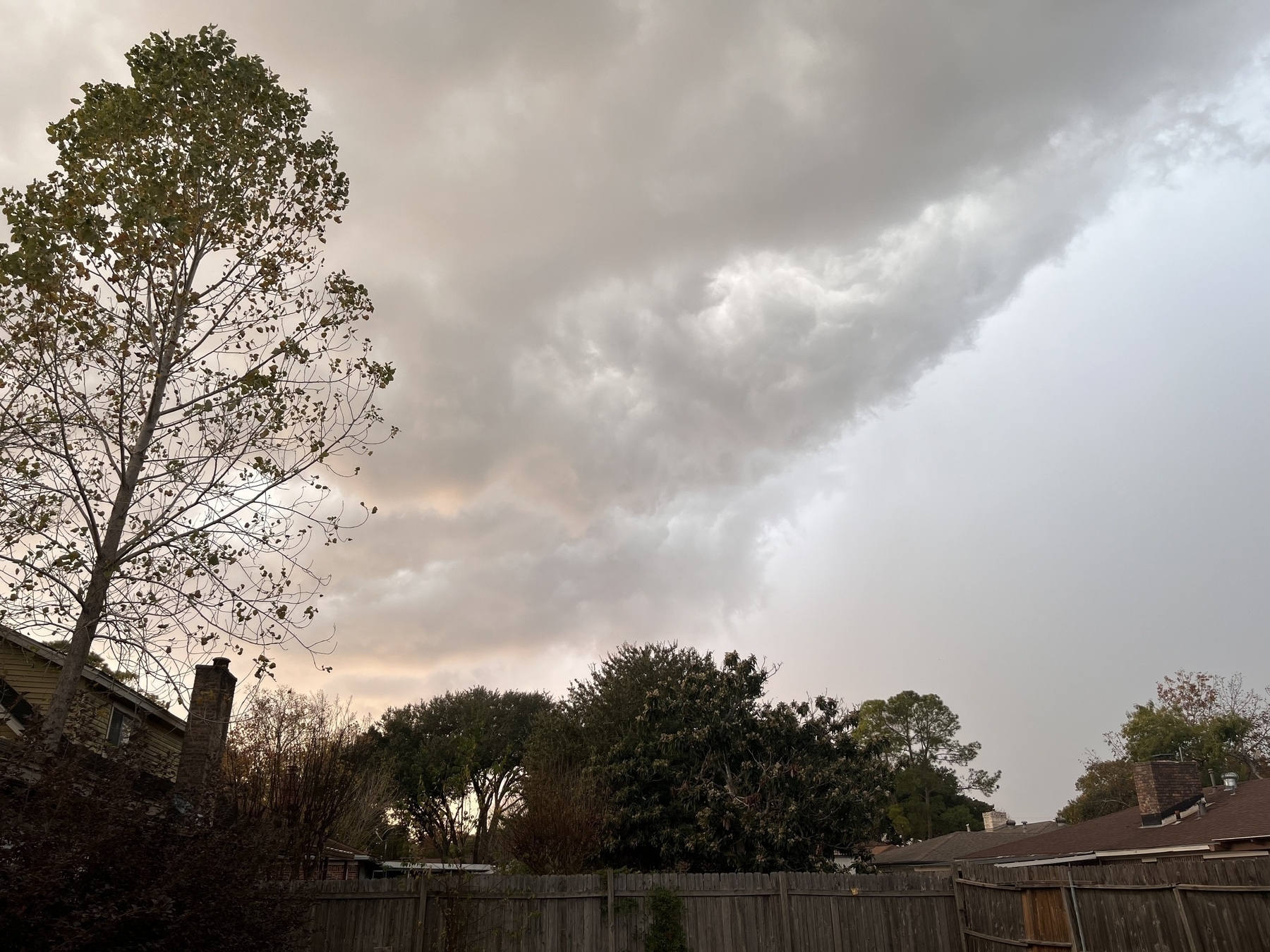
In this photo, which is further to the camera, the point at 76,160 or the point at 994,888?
the point at 994,888

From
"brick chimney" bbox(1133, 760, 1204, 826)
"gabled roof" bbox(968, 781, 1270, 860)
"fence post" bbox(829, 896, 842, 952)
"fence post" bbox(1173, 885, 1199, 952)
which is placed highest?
"brick chimney" bbox(1133, 760, 1204, 826)

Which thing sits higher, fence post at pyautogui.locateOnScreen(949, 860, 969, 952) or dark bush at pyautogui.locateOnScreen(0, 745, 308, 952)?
dark bush at pyautogui.locateOnScreen(0, 745, 308, 952)

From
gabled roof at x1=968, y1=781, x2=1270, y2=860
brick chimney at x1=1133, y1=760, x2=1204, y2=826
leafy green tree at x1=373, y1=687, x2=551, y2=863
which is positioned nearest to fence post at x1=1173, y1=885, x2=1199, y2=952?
gabled roof at x1=968, y1=781, x2=1270, y2=860

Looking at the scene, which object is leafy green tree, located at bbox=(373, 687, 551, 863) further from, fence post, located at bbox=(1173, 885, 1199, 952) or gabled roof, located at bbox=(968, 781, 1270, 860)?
fence post, located at bbox=(1173, 885, 1199, 952)

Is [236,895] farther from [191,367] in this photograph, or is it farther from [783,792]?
[783,792]

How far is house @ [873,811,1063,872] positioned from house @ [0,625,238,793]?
28.4m

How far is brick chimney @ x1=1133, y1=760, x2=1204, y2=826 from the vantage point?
19.7m

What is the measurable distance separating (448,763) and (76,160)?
3535cm

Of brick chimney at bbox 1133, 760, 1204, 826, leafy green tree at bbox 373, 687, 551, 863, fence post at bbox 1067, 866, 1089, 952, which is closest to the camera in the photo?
fence post at bbox 1067, 866, 1089, 952

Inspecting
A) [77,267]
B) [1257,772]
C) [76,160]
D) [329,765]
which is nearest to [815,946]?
[329,765]

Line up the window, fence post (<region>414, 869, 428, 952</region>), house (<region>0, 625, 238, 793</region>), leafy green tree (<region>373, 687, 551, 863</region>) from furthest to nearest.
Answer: leafy green tree (<region>373, 687, 551, 863</region>), the window, fence post (<region>414, 869, 428, 952</region>), house (<region>0, 625, 238, 793</region>)

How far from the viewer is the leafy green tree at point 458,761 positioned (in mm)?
38438

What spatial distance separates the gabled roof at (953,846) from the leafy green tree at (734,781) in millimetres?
16486

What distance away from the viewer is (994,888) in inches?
445
